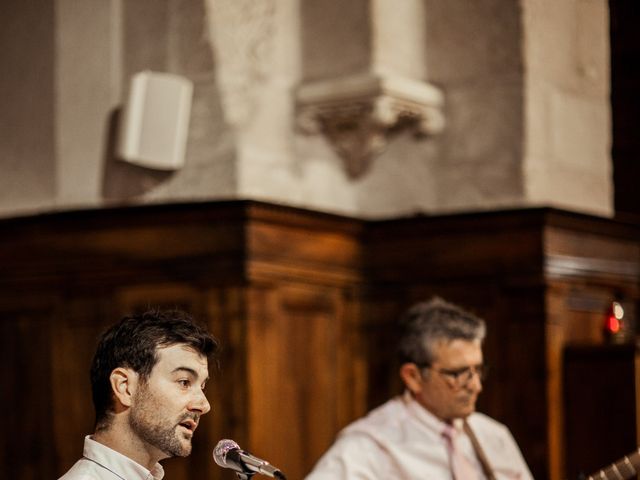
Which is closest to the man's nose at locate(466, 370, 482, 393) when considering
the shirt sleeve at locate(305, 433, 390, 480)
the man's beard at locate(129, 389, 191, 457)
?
the shirt sleeve at locate(305, 433, 390, 480)

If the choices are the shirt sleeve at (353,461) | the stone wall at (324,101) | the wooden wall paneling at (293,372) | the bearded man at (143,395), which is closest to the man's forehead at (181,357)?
the bearded man at (143,395)

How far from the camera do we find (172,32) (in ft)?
25.7

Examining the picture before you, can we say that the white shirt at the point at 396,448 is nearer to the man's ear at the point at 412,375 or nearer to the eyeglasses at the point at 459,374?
the man's ear at the point at 412,375

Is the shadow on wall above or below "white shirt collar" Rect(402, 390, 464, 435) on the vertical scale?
above

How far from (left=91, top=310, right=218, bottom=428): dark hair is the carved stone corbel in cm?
412

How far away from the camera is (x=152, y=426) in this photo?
3.78 meters

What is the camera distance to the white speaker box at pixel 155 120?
7602mm

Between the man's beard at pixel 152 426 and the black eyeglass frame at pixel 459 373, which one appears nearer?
the man's beard at pixel 152 426

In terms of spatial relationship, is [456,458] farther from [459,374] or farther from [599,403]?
[599,403]

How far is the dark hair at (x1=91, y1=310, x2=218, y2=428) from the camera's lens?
380 centimetres

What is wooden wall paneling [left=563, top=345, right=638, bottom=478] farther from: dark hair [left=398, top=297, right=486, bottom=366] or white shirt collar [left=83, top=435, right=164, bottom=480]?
white shirt collar [left=83, top=435, right=164, bottom=480]

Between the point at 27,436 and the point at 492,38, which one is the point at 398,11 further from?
the point at 27,436

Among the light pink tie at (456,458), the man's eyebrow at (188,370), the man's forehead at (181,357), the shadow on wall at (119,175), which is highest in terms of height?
the shadow on wall at (119,175)

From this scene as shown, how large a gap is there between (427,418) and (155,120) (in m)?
2.42
